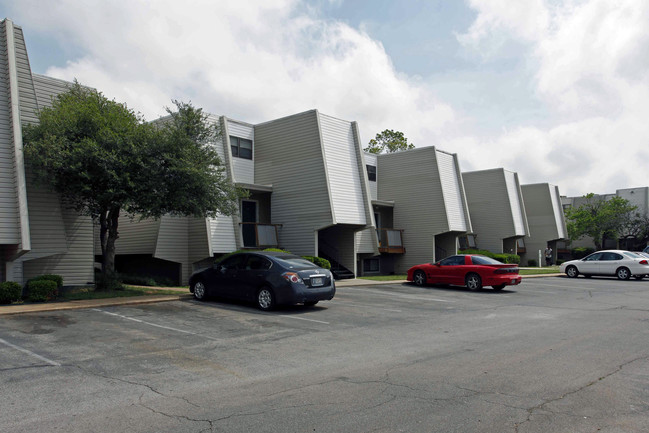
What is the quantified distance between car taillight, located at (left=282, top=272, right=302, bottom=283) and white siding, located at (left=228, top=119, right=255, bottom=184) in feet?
40.2

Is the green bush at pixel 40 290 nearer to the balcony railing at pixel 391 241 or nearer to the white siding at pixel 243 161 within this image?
the white siding at pixel 243 161

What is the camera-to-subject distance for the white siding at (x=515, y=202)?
119 feet

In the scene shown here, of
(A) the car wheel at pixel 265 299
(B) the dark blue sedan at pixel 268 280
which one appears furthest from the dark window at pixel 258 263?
(A) the car wheel at pixel 265 299

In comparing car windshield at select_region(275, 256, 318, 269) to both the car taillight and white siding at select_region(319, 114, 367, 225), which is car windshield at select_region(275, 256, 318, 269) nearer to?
the car taillight

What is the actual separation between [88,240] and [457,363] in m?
13.9

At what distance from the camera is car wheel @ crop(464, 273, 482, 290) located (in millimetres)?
18219

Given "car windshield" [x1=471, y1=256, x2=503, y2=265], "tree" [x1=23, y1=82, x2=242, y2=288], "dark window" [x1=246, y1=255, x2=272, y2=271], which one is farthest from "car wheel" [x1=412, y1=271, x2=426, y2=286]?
"dark window" [x1=246, y1=255, x2=272, y2=271]

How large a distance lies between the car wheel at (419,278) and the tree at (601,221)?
3089cm

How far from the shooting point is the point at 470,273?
18469 millimetres

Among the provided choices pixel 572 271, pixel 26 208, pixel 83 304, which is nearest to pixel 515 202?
pixel 572 271

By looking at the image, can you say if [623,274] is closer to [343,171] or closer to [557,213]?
[343,171]

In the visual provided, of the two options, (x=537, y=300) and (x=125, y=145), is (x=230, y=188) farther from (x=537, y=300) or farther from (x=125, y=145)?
(x=537, y=300)

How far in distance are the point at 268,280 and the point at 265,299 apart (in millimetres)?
482

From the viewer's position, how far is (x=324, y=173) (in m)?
22.3
